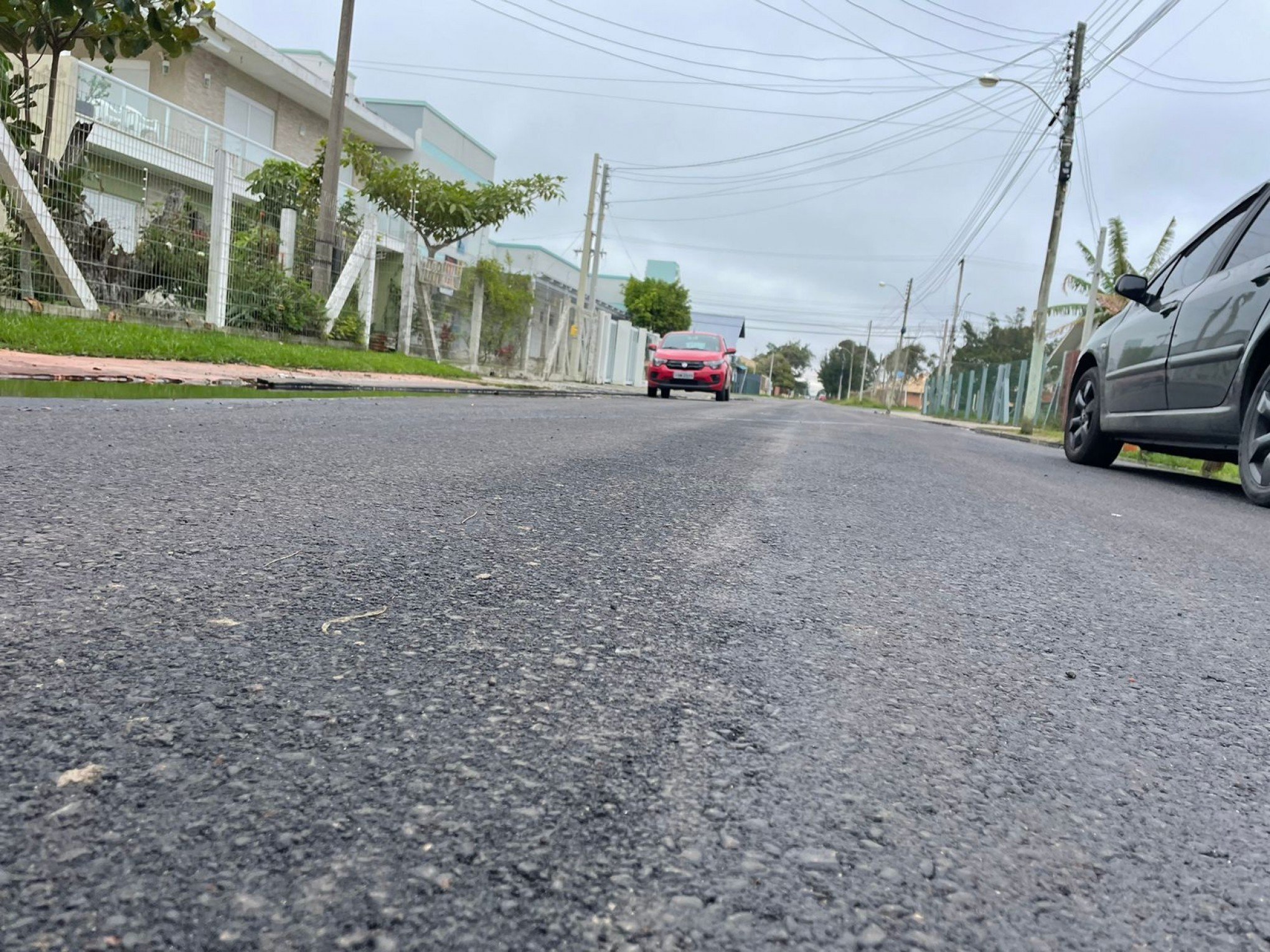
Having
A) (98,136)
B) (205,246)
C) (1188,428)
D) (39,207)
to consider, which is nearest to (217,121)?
(98,136)

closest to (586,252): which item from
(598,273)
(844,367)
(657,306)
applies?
(598,273)

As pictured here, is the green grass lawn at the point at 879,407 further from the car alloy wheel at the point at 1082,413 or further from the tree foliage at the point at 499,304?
the car alloy wheel at the point at 1082,413

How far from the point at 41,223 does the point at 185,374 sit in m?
3.61

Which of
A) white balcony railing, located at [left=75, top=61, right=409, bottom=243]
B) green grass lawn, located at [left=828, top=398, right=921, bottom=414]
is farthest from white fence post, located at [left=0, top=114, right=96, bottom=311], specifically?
green grass lawn, located at [left=828, top=398, right=921, bottom=414]

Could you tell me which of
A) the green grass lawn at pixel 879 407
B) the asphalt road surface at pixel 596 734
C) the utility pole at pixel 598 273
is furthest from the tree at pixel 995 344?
the asphalt road surface at pixel 596 734

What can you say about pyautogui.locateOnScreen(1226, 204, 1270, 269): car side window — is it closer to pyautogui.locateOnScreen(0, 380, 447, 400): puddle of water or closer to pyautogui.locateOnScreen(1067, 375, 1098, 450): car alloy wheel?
pyautogui.locateOnScreen(1067, 375, 1098, 450): car alloy wheel

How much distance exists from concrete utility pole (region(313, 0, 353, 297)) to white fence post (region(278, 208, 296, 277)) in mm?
425

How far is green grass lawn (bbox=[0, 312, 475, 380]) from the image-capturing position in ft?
28.8

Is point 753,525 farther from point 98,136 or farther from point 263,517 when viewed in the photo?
point 98,136

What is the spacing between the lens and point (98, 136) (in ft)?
50.9

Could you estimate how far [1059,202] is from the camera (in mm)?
20453

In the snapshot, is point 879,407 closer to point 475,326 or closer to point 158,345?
point 475,326

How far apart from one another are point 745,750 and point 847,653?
0.60 m

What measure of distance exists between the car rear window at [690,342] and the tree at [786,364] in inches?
3745
